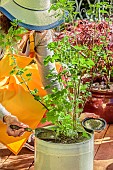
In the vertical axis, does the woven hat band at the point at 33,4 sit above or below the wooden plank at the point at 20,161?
above

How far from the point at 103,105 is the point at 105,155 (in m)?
0.56

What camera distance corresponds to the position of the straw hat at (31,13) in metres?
1.80

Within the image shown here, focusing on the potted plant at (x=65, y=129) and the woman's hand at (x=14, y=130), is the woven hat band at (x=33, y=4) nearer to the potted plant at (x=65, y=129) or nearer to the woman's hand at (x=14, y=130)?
the potted plant at (x=65, y=129)

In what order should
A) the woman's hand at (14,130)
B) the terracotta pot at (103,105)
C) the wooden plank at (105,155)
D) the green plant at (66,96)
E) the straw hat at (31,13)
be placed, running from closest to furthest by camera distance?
the green plant at (66,96)
the woman's hand at (14,130)
the straw hat at (31,13)
the wooden plank at (105,155)
the terracotta pot at (103,105)

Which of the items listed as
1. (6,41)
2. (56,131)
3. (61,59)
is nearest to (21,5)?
(6,41)

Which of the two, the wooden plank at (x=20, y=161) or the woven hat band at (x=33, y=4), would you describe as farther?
the wooden plank at (x=20, y=161)

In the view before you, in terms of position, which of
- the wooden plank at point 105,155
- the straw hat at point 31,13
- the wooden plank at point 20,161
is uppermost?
the straw hat at point 31,13

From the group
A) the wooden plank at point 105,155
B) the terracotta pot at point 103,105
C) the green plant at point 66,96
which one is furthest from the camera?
the terracotta pot at point 103,105

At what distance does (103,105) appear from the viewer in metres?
2.68

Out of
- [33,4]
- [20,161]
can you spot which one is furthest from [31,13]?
[20,161]

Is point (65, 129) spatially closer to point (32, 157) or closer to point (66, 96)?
point (66, 96)

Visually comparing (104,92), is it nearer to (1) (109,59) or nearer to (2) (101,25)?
(1) (109,59)

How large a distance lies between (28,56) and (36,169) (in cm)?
91

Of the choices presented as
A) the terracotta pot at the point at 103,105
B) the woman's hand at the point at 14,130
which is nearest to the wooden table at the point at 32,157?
the terracotta pot at the point at 103,105
